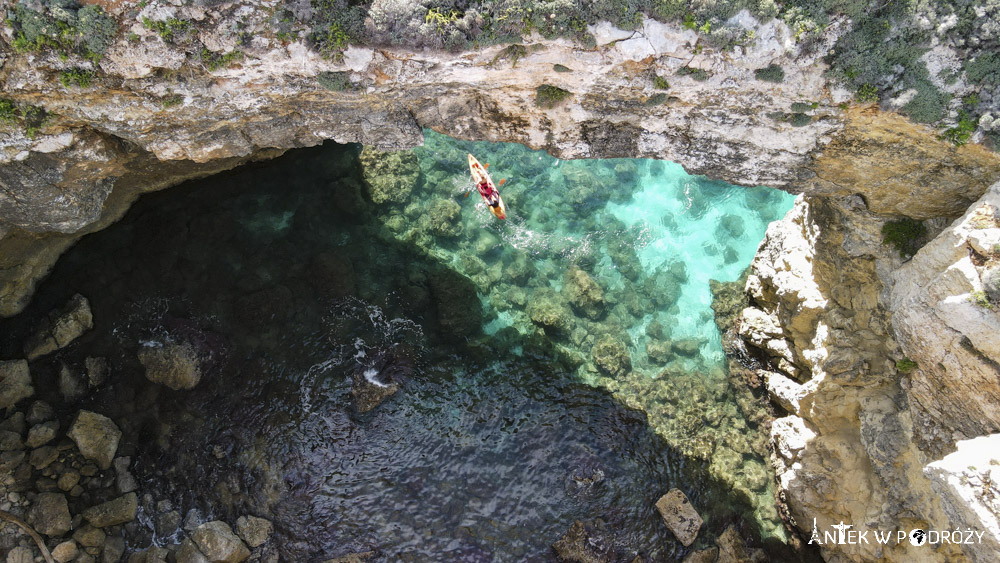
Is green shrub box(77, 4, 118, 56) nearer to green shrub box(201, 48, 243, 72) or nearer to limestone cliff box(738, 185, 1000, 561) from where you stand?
green shrub box(201, 48, 243, 72)

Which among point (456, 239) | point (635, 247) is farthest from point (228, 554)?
point (635, 247)

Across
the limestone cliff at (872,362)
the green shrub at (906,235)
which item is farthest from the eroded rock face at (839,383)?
the green shrub at (906,235)

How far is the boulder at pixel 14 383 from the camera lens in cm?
1231

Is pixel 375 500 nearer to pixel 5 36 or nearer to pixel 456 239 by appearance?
pixel 456 239

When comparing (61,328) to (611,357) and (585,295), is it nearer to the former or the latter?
(585,295)

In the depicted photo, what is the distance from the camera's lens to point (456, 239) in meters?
15.8

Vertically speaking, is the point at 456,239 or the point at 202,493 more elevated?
the point at 456,239

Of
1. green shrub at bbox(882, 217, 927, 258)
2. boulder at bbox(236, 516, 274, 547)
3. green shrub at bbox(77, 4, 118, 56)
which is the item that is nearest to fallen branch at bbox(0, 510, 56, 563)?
boulder at bbox(236, 516, 274, 547)

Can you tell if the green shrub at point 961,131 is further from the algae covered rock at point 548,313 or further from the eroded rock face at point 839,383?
the algae covered rock at point 548,313

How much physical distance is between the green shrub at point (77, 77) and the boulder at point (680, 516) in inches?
523

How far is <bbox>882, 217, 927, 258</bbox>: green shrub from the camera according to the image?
9.66m

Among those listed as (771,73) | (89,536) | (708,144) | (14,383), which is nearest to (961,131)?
(771,73)

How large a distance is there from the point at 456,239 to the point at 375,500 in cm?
713

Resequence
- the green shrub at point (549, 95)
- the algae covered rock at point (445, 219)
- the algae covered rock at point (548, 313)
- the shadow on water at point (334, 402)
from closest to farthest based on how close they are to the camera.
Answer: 1. the green shrub at point (549, 95)
2. the shadow on water at point (334, 402)
3. the algae covered rock at point (548, 313)
4. the algae covered rock at point (445, 219)
